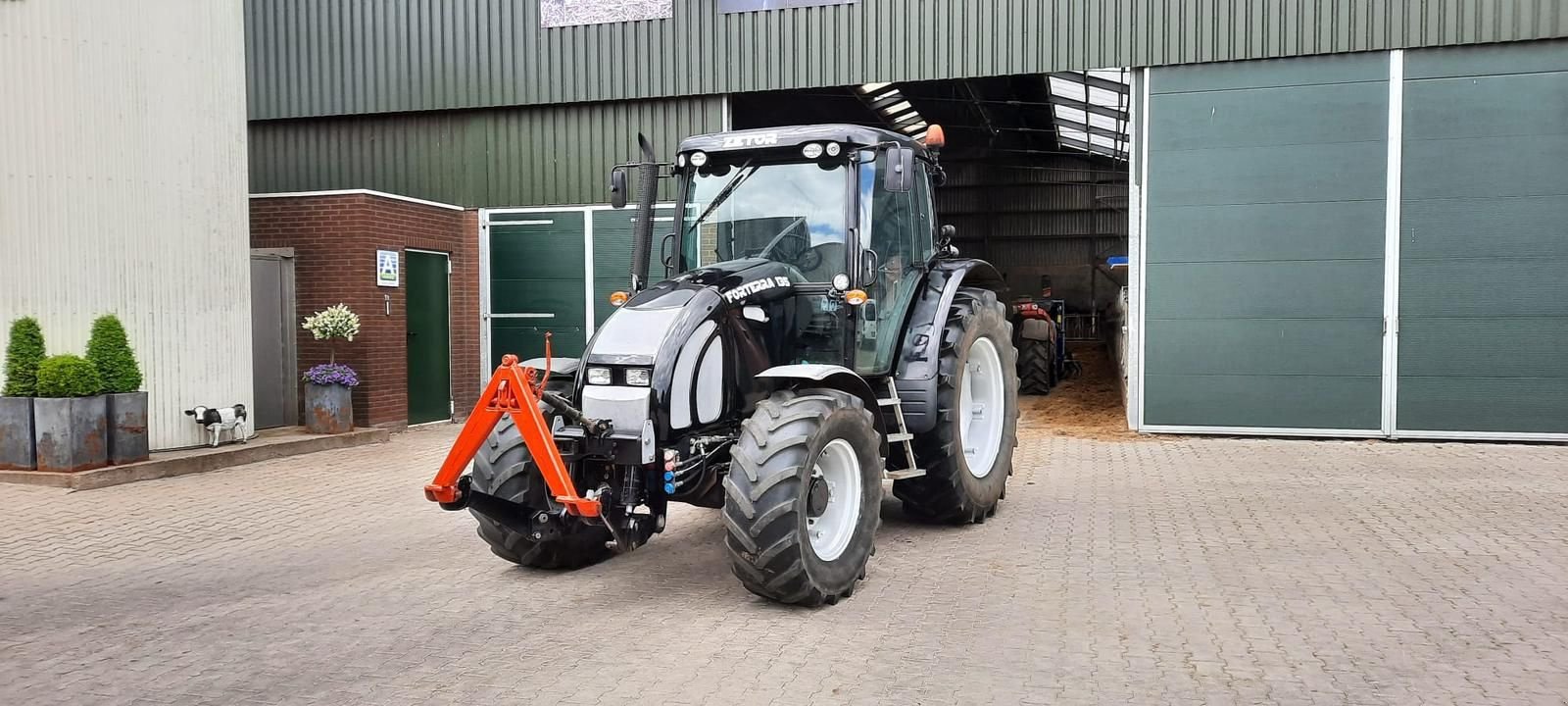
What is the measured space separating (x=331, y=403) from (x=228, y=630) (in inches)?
280

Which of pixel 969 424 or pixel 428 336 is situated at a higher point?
pixel 428 336

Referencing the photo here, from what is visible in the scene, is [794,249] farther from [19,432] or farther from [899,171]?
[19,432]

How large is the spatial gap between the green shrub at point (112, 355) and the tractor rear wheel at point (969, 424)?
649cm

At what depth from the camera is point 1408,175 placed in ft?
38.9

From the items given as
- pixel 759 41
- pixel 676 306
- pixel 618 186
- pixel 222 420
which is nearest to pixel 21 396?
pixel 222 420

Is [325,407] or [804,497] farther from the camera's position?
Result: [325,407]

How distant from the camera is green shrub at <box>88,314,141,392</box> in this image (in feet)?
31.5

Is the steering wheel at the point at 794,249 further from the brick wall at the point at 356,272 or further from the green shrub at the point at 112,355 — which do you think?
the brick wall at the point at 356,272

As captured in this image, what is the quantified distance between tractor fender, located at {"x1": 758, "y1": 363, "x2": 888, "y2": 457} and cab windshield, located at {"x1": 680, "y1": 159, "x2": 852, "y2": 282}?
0.76 meters

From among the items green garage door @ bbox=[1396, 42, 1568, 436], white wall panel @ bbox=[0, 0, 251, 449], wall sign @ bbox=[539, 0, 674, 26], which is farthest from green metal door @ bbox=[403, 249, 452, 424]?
green garage door @ bbox=[1396, 42, 1568, 436]

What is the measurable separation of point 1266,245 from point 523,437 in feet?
31.0

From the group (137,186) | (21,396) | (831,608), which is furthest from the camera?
(137,186)

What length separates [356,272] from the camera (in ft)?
42.2

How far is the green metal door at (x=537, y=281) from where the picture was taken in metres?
14.7
